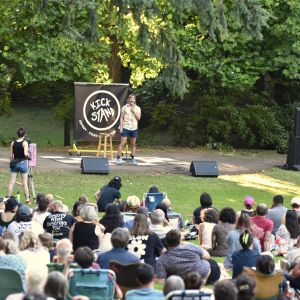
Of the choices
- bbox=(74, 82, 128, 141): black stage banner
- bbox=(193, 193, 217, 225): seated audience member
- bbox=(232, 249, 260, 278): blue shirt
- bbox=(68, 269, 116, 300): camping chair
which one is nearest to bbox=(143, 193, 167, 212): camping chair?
bbox=(193, 193, 217, 225): seated audience member

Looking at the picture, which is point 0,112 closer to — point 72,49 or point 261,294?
point 72,49

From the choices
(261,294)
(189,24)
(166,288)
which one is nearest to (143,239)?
(261,294)

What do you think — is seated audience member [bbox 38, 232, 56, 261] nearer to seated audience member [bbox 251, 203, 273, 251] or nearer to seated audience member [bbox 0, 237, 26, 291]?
seated audience member [bbox 0, 237, 26, 291]

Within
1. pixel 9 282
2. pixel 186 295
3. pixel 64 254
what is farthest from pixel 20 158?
pixel 186 295

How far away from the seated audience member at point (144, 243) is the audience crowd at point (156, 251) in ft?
0.04

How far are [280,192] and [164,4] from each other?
5.14 m

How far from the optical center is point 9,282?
9.09 meters

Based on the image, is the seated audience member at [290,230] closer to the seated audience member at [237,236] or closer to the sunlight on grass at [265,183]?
the seated audience member at [237,236]

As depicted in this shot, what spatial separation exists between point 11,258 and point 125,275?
4.01 ft

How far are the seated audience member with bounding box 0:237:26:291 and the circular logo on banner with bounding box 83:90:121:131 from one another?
46.9 feet

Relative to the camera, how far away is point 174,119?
3184 centimetres

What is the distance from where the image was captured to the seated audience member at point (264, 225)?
13.1m

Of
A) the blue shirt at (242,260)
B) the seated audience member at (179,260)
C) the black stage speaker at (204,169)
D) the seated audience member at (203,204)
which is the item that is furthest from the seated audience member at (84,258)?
the black stage speaker at (204,169)

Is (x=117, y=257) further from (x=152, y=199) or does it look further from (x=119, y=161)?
(x=119, y=161)
